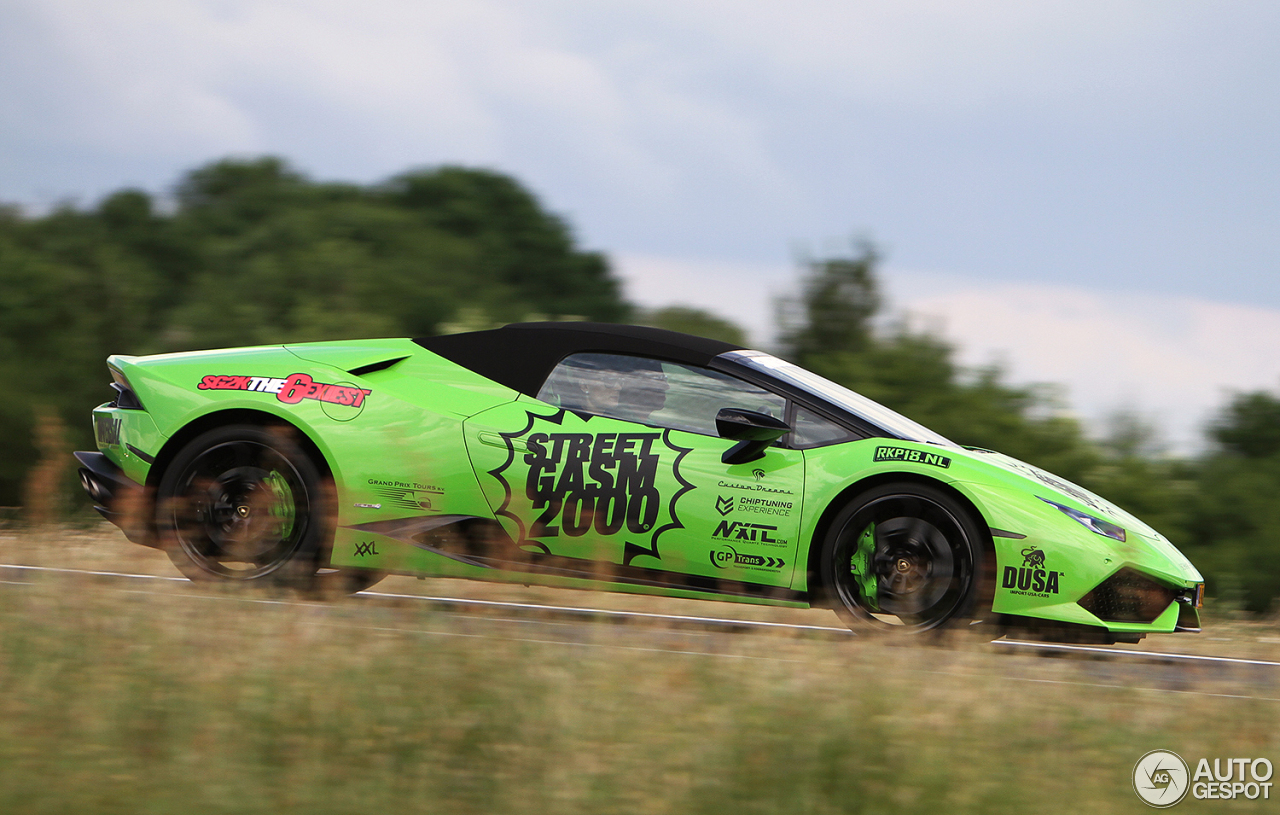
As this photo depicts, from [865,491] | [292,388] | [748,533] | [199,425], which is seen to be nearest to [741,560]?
[748,533]

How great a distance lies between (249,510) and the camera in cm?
541

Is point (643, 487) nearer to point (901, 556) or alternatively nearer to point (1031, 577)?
point (901, 556)

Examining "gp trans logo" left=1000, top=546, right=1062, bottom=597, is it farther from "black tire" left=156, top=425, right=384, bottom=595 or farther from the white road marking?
"black tire" left=156, top=425, right=384, bottom=595

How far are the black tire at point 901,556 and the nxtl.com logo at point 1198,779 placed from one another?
4.92 feet

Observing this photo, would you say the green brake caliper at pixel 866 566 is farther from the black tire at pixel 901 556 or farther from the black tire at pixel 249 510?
the black tire at pixel 249 510

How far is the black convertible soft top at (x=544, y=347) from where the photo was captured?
5.43m

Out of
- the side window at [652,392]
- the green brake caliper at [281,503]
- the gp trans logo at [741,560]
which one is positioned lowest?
the gp trans logo at [741,560]

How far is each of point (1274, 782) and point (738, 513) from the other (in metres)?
2.21

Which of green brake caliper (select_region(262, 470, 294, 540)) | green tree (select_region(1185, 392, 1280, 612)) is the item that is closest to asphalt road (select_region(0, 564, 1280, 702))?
green brake caliper (select_region(262, 470, 294, 540))

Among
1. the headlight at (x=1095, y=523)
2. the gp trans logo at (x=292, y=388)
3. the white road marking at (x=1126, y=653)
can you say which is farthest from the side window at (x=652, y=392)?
the white road marking at (x=1126, y=653)

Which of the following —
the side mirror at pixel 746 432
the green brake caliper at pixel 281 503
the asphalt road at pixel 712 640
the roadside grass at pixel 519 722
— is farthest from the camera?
the green brake caliper at pixel 281 503

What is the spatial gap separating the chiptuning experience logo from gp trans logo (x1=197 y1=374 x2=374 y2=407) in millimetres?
3439

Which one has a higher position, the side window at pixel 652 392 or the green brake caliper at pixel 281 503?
the side window at pixel 652 392

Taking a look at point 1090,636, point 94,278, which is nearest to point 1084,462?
point 1090,636
